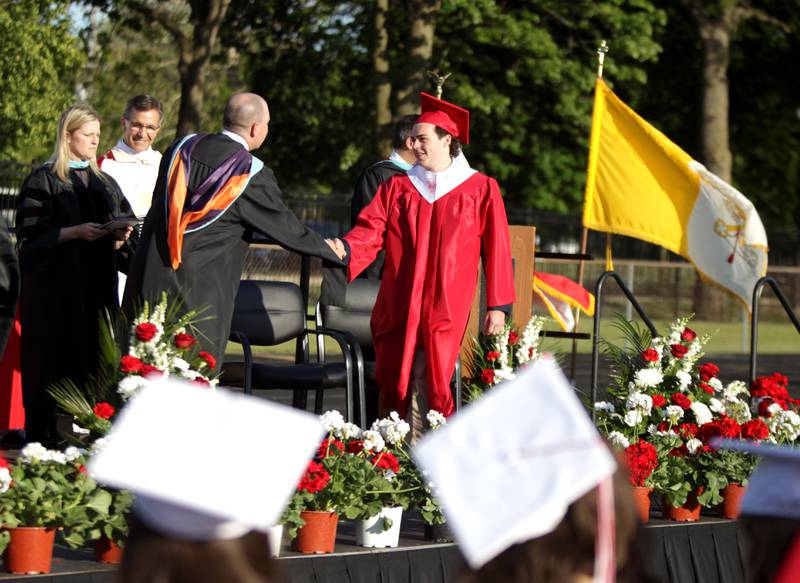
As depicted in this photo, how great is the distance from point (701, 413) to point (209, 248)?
2.24 meters

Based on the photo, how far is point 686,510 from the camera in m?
6.54

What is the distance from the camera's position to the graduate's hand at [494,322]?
726cm

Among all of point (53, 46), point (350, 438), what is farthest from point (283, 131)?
point (350, 438)

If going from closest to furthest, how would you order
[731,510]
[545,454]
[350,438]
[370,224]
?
[545,454] → [350,438] → [731,510] → [370,224]

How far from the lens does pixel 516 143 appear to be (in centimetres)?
3148

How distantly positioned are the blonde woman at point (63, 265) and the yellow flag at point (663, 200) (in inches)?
162

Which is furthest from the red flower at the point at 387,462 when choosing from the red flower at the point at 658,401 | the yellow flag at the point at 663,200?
the yellow flag at the point at 663,200

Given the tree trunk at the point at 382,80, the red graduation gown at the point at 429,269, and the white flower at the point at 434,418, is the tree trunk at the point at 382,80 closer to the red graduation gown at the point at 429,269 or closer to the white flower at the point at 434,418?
the red graduation gown at the point at 429,269

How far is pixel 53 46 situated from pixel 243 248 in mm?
16348

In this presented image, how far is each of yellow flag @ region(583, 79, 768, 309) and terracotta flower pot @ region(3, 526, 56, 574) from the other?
6.60 meters

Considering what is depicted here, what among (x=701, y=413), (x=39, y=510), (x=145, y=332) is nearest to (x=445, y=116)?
(x=701, y=413)

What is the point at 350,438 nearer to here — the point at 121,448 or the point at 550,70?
the point at 121,448

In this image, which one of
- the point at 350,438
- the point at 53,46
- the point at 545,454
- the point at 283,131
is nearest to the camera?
the point at 545,454

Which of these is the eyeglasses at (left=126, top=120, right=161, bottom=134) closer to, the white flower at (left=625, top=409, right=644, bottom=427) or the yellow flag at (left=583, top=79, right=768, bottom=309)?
the white flower at (left=625, top=409, right=644, bottom=427)
